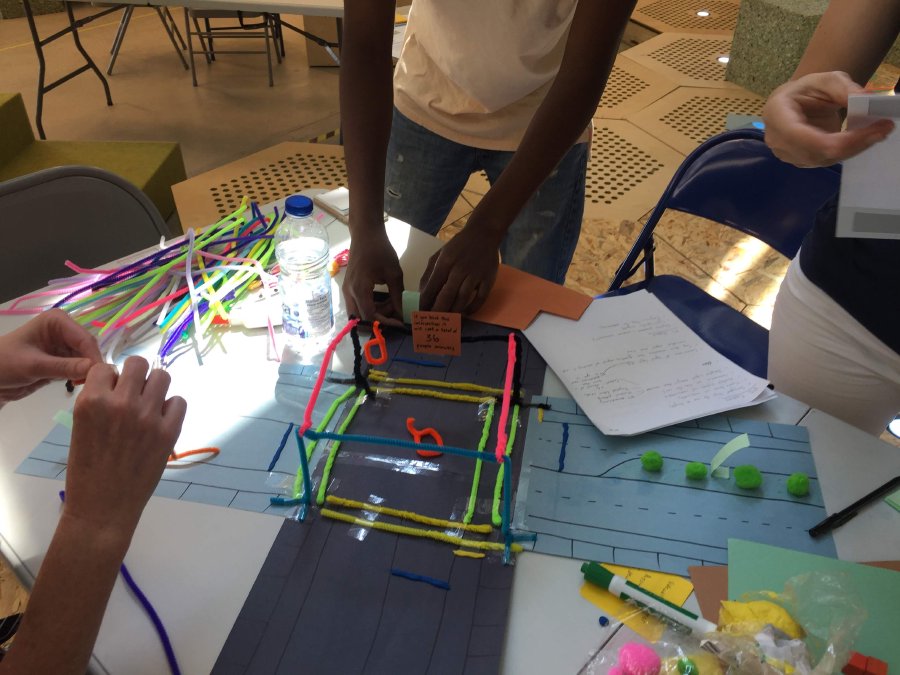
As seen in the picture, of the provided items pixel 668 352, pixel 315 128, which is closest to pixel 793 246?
pixel 668 352

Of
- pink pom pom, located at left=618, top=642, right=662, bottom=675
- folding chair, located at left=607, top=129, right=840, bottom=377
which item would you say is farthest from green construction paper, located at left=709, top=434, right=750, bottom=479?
folding chair, located at left=607, top=129, right=840, bottom=377

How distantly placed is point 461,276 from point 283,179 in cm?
155

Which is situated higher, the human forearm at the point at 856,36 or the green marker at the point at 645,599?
the human forearm at the point at 856,36

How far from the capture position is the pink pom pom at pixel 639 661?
622mm

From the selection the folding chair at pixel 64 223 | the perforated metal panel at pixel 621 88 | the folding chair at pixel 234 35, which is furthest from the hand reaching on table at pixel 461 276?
the folding chair at pixel 234 35

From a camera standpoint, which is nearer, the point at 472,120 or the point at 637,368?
the point at 637,368

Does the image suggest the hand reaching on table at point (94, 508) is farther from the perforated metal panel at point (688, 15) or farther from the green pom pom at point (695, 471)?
the perforated metal panel at point (688, 15)

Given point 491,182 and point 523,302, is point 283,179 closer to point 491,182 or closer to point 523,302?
point 491,182

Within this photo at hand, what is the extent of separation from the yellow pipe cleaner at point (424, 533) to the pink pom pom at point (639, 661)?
15 centimetres

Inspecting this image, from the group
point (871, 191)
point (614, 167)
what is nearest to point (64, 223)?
point (871, 191)

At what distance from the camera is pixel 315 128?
3.32 meters

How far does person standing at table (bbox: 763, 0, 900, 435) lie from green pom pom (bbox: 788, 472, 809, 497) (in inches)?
8.5

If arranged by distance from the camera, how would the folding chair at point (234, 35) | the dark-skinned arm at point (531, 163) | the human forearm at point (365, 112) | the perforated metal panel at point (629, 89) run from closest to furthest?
the dark-skinned arm at point (531, 163) → the human forearm at point (365, 112) → the perforated metal panel at point (629, 89) → the folding chair at point (234, 35)

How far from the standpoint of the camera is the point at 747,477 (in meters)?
0.80
